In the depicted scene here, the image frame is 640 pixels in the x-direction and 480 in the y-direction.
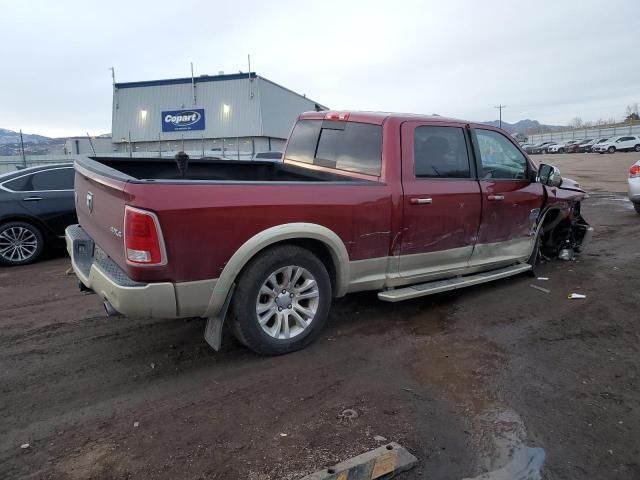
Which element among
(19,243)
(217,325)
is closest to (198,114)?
(19,243)

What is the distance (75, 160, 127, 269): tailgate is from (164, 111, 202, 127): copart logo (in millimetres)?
34188

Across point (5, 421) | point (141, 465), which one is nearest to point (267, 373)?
point (141, 465)

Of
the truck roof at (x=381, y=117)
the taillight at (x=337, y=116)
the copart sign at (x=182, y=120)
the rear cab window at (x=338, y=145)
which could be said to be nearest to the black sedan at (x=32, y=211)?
the rear cab window at (x=338, y=145)

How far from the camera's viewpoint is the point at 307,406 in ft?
10.2

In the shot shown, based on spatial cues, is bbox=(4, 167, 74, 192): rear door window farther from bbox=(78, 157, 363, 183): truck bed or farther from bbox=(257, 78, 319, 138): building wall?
bbox=(257, 78, 319, 138): building wall

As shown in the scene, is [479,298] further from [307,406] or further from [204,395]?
[204,395]

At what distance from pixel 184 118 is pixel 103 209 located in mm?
35469

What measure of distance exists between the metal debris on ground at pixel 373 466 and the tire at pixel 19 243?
6.53 meters

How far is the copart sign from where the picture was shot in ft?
119

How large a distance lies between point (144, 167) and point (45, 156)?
21469 millimetres

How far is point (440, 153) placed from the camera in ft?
15.0

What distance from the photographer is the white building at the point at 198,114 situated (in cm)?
3547

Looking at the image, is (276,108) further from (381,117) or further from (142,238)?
(142,238)

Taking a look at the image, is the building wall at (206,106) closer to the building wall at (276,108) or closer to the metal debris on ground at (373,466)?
the building wall at (276,108)
